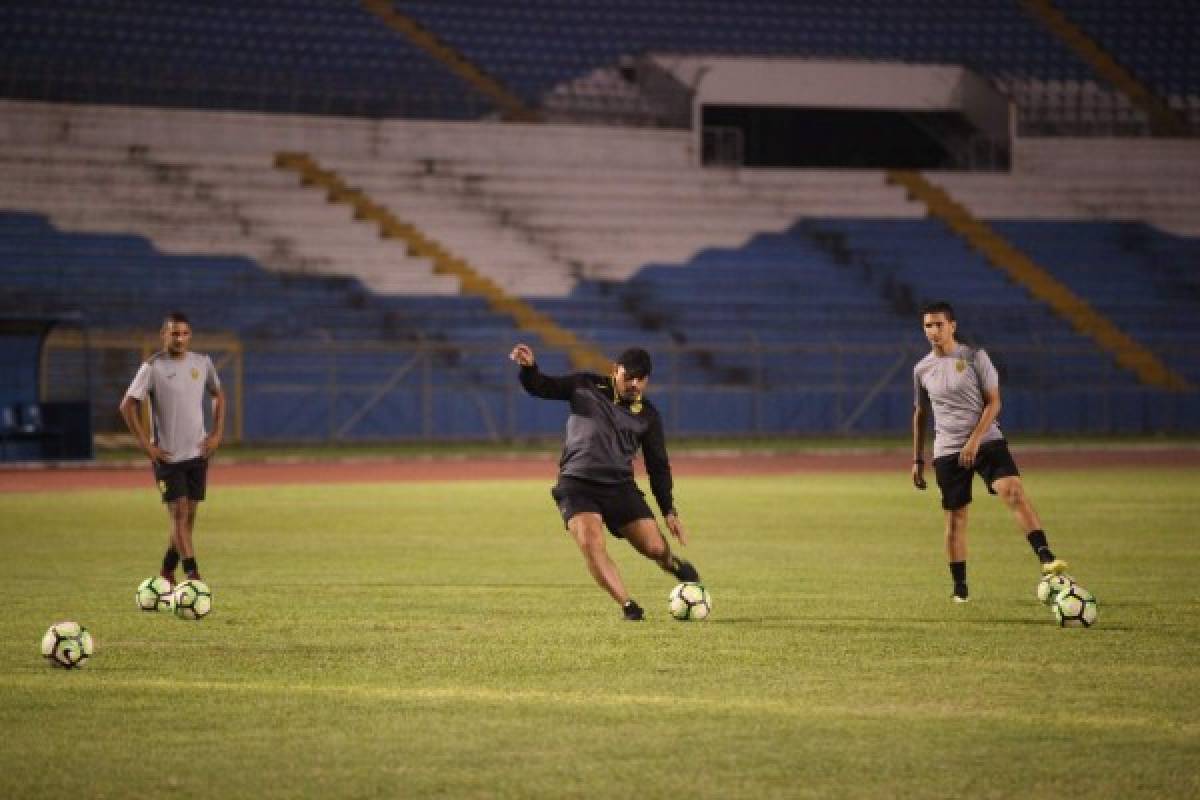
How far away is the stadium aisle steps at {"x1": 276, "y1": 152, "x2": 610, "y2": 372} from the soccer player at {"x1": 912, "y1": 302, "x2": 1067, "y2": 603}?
2816cm

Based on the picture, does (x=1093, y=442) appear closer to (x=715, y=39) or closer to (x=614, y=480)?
(x=715, y=39)

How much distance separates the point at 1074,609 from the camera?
12.7 meters

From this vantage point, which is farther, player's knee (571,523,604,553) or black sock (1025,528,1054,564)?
black sock (1025,528,1054,564)

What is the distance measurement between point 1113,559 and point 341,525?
894 cm

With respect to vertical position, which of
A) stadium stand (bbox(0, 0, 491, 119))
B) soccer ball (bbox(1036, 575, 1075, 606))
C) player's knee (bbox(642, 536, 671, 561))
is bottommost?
soccer ball (bbox(1036, 575, 1075, 606))

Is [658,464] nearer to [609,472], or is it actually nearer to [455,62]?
[609,472]

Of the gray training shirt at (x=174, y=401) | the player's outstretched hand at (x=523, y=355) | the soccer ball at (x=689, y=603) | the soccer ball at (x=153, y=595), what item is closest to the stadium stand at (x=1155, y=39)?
the gray training shirt at (x=174, y=401)

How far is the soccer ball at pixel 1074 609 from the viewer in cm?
1266

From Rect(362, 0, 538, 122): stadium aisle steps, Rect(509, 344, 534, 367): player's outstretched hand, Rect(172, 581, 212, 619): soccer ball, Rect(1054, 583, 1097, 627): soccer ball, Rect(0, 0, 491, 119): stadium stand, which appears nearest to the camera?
Rect(509, 344, 534, 367): player's outstretched hand

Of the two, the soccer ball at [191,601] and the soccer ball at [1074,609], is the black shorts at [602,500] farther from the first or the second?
the soccer ball at [1074,609]

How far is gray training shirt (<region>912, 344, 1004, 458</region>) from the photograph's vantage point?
14391 mm

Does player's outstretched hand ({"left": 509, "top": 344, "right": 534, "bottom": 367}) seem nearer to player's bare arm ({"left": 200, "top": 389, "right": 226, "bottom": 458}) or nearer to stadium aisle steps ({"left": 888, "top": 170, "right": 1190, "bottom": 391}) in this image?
player's bare arm ({"left": 200, "top": 389, "right": 226, "bottom": 458})

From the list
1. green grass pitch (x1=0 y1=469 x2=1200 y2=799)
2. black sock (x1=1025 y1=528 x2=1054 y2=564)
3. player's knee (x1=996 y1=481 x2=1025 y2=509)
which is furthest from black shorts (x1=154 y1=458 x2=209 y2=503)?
black sock (x1=1025 y1=528 x2=1054 y2=564)

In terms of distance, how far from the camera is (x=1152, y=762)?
8164 mm
